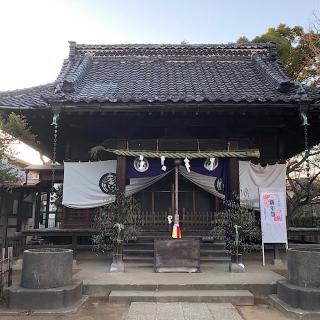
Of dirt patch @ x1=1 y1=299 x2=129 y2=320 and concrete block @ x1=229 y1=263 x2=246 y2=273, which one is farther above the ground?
concrete block @ x1=229 y1=263 x2=246 y2=273

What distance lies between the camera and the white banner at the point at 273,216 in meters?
8.99

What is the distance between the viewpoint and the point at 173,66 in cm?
1320

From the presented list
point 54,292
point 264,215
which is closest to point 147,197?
point 264,215

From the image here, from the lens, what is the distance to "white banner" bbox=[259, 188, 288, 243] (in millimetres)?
8992

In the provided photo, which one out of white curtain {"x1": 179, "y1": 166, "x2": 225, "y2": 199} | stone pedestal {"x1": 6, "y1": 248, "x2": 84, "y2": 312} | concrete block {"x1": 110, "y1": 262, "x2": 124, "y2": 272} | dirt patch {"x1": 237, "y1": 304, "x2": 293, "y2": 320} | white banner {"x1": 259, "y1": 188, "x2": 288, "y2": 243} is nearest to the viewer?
dirt patch {"x1": 237, "y1": 304, "x2": 293, "y2": 320}

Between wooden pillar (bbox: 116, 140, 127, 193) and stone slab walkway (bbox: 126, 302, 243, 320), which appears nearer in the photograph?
stone slab walkway (bbox: 126, 302, 243, 320)

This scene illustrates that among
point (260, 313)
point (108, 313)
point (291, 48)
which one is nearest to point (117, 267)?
point (108, 313)

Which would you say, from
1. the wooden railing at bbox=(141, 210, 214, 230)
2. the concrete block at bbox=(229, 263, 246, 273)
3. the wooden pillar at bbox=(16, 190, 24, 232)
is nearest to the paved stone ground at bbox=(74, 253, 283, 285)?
the concrete block at bbox=(229, 263, 246, 273)

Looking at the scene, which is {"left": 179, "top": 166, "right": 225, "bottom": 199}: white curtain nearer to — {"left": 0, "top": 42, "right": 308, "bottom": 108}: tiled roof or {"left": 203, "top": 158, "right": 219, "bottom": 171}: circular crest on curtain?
{"left": 203, "top": 158, "right": 219, "bottom": 171}: circular crest on curtain

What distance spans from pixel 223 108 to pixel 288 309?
4774 mm

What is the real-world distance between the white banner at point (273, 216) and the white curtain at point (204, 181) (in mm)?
1239

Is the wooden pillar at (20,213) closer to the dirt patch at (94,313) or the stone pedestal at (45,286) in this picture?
the stone pedestal at (45,286)

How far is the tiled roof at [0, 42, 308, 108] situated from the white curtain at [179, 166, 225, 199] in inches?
86.5

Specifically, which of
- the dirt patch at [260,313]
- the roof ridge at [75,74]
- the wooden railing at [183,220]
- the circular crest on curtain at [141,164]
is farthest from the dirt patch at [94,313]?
the roof ridge at [75,74]
